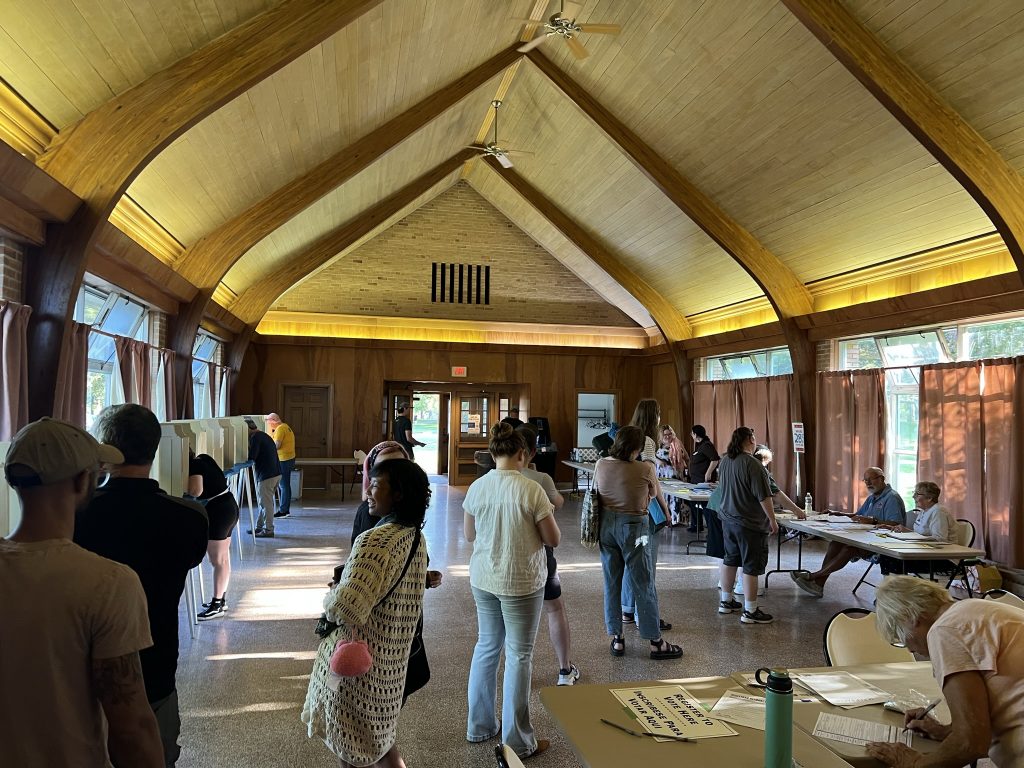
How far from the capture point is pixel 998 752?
6.38ft

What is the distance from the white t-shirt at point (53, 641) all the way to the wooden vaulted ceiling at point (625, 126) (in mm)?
3294

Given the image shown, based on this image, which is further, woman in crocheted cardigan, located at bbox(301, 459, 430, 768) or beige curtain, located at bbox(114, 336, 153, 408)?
beige curtain, located at bbox(114, 336, 153, 408)

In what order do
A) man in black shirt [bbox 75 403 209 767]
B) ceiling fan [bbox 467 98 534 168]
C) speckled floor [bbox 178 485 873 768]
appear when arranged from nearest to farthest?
1. man in black shirt [bbox 75 403 209 767]
2. speckled floor [bbox 178 485 873 768]
3. ceiling fan [bbox 467 98 534 168]

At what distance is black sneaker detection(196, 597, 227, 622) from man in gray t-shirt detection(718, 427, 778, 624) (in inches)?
156

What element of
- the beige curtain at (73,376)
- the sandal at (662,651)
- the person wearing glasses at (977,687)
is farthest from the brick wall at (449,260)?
the person wearing glasses at (977,687)

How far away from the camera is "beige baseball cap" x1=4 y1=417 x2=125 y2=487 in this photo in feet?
4.40

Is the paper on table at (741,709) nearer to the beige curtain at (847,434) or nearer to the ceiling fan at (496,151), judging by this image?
the beige curtain at (847,434)

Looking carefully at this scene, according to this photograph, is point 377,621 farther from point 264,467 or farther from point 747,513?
point 264,467

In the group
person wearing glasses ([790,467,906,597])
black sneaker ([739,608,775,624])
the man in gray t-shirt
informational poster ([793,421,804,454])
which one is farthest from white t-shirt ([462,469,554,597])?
informational poster ([793,421,804,454])

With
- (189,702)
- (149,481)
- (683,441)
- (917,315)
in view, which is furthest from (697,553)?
(149,481)

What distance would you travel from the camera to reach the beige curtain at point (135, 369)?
20.3 ft

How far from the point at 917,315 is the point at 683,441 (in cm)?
573

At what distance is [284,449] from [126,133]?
603 cm

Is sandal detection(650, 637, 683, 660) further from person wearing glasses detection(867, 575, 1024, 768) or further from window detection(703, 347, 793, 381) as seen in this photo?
window detection(703, 347, 793, 381)
